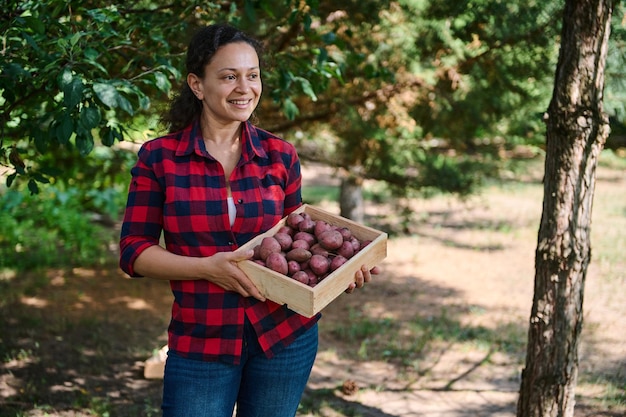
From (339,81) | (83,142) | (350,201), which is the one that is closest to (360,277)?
(83,142)

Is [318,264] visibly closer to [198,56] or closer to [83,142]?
[198,56]

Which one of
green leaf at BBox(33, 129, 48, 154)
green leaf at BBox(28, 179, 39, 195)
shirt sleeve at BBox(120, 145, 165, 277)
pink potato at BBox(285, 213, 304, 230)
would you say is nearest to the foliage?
green leaf at BBox(28, 179, 39, 195)

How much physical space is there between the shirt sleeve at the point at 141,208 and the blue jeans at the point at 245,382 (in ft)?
1.26

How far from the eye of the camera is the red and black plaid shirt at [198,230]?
2039 mm

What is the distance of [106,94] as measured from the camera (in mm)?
2238

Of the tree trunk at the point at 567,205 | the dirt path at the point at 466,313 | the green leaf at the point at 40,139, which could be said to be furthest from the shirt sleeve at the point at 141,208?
the dirt path at the point at 466,313

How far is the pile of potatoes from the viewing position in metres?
1.98

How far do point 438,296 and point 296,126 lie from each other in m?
2.14

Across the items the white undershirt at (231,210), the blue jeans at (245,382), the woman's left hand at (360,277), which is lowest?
the blue jeans at (245,382)

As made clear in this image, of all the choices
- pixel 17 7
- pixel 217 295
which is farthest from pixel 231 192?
pixel 17 7

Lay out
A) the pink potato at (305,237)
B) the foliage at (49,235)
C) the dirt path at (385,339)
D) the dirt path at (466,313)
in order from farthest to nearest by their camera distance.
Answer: the foliage at (49,235), the dirt path at (466,313), the dirt path at (385,339), the pink potato at (305,237)

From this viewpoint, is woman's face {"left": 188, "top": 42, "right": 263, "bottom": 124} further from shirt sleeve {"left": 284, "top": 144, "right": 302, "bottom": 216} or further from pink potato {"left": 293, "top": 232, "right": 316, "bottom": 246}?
pink potato {"left": 293, "top": 232, "right": 316, "bottom": 246}

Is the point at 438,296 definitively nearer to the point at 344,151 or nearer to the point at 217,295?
the point at 344,151

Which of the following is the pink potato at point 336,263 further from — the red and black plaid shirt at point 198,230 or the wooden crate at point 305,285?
the red and black plaid shirt at point 198,230
